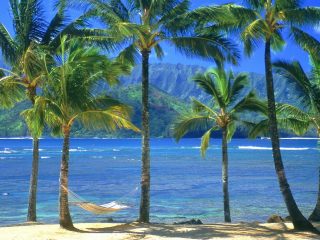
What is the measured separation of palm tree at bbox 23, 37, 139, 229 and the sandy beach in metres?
0.73

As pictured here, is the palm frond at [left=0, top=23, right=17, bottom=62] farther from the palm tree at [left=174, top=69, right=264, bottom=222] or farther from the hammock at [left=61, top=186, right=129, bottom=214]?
the palm tree at [left=174, top=69, right=264, bottom=222]

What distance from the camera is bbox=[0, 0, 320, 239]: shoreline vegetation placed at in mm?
11078

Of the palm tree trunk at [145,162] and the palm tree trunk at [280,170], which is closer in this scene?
the palm tree trunk at [280,170]

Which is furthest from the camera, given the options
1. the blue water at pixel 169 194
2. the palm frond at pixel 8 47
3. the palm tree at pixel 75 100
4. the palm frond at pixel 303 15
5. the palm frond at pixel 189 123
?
the blue water at pixel 169 194

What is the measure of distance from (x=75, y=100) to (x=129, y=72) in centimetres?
302

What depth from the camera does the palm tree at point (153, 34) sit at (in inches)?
485

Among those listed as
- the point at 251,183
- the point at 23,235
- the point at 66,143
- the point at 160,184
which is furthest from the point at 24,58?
the point at 251,183

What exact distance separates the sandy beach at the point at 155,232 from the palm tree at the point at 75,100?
0.73 m

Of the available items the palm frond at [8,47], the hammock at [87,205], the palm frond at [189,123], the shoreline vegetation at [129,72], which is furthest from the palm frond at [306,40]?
the palm frond at [8,47]

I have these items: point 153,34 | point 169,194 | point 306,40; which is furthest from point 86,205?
point 169,194

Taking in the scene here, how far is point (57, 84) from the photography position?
11117 mm

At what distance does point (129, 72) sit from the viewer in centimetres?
1362

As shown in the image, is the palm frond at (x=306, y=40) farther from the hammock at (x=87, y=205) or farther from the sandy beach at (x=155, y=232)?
the hammock at (x=87, y=205)

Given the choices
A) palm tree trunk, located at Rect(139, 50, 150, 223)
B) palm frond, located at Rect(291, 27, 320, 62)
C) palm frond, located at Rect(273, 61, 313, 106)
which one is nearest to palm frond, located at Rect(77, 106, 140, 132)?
palm tree trunk, located at Rect(139, 50, 150, 223)
